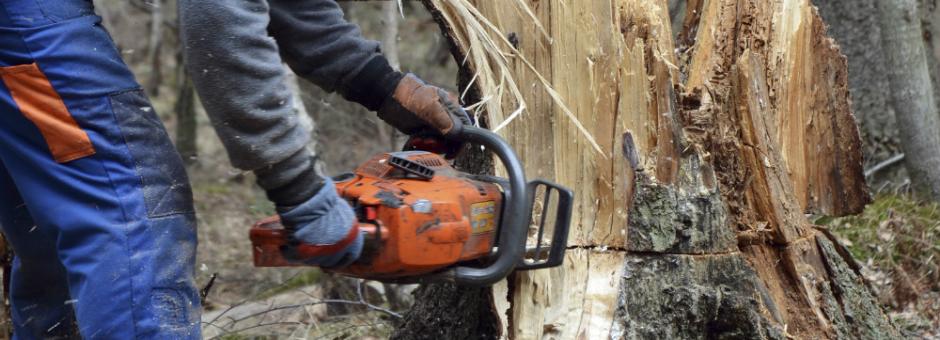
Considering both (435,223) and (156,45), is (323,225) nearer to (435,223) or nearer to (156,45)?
(435,223)

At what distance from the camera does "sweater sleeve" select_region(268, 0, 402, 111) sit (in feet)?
8.47

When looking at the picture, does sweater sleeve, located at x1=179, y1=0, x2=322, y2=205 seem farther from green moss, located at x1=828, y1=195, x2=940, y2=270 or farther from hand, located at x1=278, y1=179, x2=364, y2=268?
green moss, located at x1=828, y1=195, x2=940, y2=270

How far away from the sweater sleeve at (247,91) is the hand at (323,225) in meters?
Answer: 0.04

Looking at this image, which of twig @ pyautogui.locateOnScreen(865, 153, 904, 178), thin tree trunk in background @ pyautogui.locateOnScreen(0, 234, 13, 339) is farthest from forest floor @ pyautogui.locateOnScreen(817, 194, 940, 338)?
thin tree trunk in background @ pyautogui.locateOnScreen(0, 234, 13, 339)

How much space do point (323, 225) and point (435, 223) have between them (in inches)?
12.6

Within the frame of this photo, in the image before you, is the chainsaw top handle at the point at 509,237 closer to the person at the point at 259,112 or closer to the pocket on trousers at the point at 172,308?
the person at the point at 259,112

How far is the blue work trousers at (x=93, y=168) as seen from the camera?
2.17 metres

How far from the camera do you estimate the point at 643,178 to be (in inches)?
108

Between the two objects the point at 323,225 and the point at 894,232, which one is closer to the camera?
the point at 323,225

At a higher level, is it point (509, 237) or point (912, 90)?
point (912, 90)

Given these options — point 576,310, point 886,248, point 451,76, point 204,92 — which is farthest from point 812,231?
point 451,76

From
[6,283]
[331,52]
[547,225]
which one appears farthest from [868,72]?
[6,283]

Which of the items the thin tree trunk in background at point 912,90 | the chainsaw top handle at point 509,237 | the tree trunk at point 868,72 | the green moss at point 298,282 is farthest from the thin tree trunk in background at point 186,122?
the chainsaw top handle at point 509,237

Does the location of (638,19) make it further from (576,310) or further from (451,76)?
(451,76)
